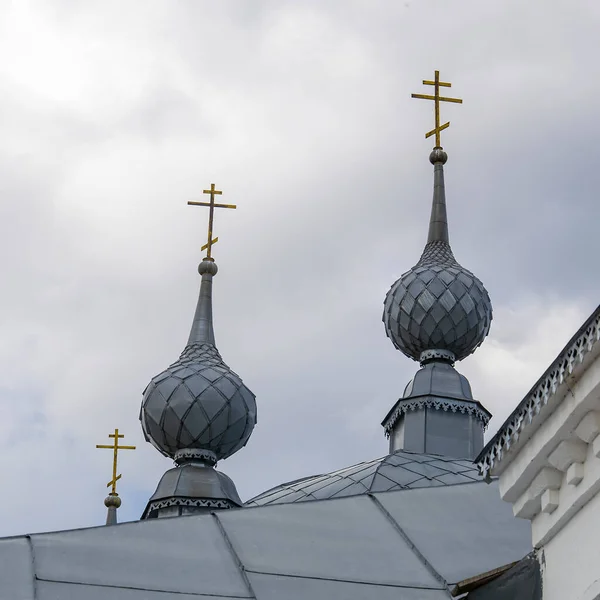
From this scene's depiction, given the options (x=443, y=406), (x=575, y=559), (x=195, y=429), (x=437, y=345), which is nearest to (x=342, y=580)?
(x=575, y=559)

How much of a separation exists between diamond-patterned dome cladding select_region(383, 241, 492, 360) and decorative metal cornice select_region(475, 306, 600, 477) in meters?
10.6

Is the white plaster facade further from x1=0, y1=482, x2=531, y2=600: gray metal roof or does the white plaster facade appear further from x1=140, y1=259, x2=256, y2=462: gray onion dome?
x1=140, y1=259, x2=256, y2=462: gray onion dome

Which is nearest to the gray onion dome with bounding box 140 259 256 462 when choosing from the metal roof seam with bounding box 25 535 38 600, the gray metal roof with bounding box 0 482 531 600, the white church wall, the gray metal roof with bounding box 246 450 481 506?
the gray metal roof with bounding box 246 450 481 506

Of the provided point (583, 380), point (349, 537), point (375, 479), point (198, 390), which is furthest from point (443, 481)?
point (583, 380)

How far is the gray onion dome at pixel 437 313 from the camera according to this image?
1809 cm

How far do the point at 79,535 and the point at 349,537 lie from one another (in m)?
1.56

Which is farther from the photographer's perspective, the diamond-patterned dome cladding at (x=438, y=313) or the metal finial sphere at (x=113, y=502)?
the metal finial sphere at (x=113, y=502)

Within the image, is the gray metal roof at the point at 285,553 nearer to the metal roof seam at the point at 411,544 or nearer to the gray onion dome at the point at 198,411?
the metal roof seam at the point at 411,544

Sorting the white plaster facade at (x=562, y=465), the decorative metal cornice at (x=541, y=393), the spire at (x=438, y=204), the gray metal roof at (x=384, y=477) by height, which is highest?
the spire at (x=438, y=204)

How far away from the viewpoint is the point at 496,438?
285 inches

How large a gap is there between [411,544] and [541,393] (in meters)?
2.27

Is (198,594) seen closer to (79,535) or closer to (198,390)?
(79,535)

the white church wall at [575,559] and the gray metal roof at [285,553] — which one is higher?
the gray metal roof at [285,553]

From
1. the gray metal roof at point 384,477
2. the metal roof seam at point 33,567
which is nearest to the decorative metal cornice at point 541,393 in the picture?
the metal roof seam at point 33,567
